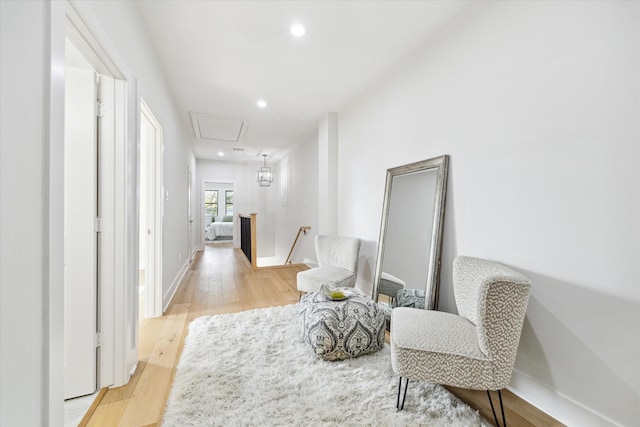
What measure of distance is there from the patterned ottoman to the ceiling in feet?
7.15

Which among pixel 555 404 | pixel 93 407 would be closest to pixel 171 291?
pixel 93 407

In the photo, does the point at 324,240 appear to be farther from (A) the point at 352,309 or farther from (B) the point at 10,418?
(B) the point at 10,418

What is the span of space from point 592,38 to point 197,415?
277 centimetres

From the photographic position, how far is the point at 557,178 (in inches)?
55.9

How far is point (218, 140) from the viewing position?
5316mm

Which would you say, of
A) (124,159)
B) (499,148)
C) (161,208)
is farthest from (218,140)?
(499,148)

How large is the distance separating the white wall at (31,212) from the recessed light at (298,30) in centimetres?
158

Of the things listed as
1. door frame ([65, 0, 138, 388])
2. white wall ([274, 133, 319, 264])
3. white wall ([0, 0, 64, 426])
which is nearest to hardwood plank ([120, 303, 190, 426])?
door frame ([65, 0, 138, 388])

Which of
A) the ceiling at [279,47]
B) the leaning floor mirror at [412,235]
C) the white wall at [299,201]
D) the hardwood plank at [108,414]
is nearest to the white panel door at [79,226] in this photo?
the hardwood plank at [108,414]

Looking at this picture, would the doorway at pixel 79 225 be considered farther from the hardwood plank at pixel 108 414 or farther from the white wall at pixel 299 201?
the white wall at pixel 299 201

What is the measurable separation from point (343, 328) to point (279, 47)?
2424 mm

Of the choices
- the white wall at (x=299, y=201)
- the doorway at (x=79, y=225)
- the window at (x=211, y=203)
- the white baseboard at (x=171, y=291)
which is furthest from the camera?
the window at (x=211, y=203)

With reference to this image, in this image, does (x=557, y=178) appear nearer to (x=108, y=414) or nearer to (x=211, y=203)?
(x=108, y=414)

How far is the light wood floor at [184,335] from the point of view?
141cm
